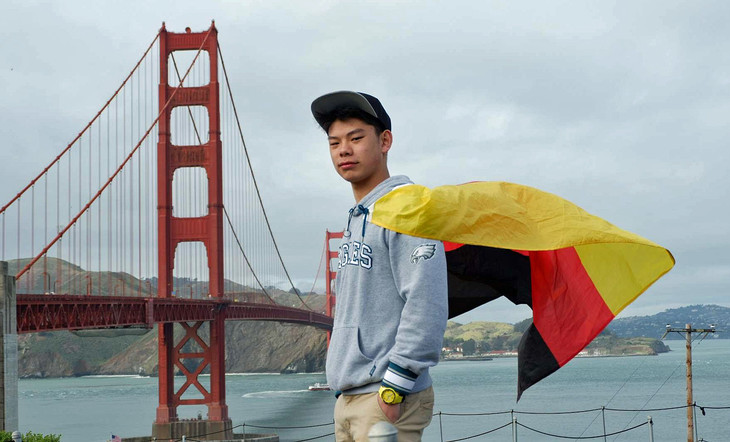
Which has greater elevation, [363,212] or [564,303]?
[363,212]

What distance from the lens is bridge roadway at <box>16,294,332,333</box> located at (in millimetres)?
23422

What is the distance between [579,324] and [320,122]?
121cm

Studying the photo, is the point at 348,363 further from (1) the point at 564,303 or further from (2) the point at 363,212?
(1) the point at 564,303

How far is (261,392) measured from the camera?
8575cm

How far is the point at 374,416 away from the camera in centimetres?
288

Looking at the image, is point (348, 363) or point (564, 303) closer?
point (348, 363)

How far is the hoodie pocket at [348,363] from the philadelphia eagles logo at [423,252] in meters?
0.32

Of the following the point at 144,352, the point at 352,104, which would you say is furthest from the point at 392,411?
the point at 144,352

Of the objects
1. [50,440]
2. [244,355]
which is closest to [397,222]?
[50,440]

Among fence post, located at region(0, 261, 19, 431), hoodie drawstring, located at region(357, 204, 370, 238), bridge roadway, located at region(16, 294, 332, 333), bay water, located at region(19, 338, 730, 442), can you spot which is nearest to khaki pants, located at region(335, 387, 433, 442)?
hoodie drawstring, located at region(357, 204, 370, 238)

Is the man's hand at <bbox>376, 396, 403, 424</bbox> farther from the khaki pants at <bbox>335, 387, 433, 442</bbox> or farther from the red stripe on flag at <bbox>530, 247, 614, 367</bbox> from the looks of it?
the red stripe on flag at <bbox>530, 247, 614, 367</bbox>

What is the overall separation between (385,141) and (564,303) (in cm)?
95

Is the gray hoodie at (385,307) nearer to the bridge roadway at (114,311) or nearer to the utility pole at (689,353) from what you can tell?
the utility pole at (689,353)

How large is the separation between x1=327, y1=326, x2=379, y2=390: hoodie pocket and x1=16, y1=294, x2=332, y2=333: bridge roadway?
68.4 ft
